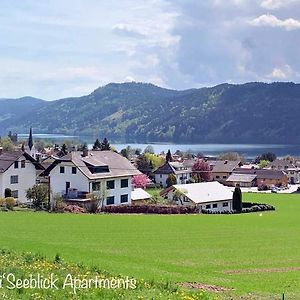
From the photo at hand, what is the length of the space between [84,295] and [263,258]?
42.3ft

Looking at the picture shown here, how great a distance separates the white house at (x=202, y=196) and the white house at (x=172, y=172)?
125 feet

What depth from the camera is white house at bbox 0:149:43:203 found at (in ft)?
192

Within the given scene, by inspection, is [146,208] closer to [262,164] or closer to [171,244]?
[171,244]

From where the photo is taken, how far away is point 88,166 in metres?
59.1

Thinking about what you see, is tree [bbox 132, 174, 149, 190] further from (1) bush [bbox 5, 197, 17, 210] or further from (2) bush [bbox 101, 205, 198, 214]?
(1) bush [bbox 5, 197, 17, 210]

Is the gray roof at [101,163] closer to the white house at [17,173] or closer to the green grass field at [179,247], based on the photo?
the white house at [17,173]

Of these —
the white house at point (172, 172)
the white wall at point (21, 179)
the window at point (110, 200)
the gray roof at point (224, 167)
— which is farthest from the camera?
the gray roof at point (224, 167)

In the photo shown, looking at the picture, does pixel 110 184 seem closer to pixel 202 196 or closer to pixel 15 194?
pixel 15 194

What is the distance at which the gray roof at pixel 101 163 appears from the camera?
192 feet

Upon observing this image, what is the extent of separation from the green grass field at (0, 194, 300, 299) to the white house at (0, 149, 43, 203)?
15.2 meters

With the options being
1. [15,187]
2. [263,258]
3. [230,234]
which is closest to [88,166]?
[15,187]

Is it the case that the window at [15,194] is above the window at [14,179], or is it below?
below

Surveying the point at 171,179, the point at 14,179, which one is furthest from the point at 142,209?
the point at 171,179

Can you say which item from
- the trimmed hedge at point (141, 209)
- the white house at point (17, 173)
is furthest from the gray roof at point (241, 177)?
the trimmed hedge at point (141, 209)
